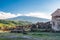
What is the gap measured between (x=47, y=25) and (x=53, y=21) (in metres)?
3.66

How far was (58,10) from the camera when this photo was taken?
46.4m

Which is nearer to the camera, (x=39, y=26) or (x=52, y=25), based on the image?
(x=52, y=25)

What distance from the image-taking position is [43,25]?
167 ft

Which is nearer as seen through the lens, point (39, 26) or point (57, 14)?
point (57, 14)

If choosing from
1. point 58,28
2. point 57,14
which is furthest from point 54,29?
point 57,14

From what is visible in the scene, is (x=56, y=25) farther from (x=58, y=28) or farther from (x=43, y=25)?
(x=43, y=25)

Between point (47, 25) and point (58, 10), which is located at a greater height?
point (58, 10)

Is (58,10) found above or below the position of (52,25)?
above

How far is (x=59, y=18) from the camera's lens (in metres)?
45.5

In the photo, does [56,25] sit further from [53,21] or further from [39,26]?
[39,26]

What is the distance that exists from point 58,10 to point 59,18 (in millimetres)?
2180

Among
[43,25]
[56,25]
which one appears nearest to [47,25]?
[43,25]

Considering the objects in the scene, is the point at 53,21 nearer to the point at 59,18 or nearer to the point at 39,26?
the point at 59,18

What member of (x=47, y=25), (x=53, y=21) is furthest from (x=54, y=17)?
(x=47, y=25)
